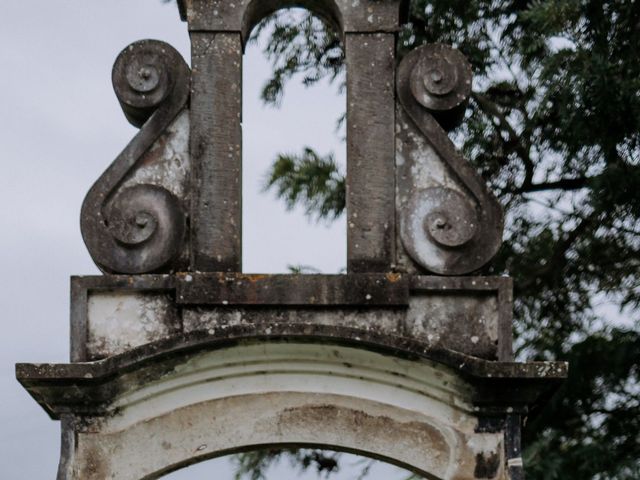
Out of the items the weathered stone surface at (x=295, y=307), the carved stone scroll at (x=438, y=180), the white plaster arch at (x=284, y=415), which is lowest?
the white plaster arch at (x=284, y=415)

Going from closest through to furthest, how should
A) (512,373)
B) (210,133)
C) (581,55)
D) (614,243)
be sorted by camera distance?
1. (512,373)
2. (210,133)
3. (581,55)
4. (614,243)

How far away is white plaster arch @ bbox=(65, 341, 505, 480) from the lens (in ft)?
20.3

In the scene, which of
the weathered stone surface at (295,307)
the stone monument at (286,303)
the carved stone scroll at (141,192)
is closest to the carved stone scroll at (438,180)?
the stone monument at (286,303)

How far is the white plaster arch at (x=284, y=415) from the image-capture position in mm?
6191

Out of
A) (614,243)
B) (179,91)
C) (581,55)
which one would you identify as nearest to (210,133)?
(179,91)

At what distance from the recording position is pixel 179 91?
660 centimetres

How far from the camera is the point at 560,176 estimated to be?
9344 mm

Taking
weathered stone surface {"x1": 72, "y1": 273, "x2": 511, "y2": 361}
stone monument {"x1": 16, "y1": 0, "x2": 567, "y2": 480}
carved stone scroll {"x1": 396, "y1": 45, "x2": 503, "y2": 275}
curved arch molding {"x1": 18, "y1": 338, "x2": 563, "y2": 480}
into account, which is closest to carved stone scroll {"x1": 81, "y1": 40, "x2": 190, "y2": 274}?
stone monument {"x1": 16, "y1": 0, "x2": 567, "y2": 480}

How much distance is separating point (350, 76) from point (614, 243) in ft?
9.51

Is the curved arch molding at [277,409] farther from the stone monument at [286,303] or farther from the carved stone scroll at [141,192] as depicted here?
the carved stone scroll at [141,192]

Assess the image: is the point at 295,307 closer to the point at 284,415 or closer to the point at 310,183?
the point at 284,415

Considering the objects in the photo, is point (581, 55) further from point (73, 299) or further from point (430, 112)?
point (73, 299)

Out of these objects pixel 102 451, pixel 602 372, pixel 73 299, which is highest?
pixel 602 372

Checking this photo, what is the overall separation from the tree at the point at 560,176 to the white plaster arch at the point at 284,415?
5.93ft
